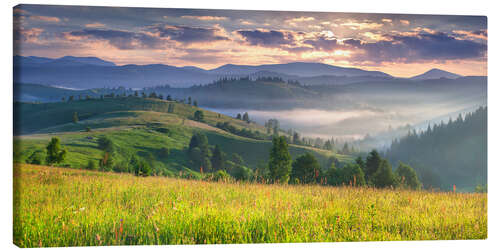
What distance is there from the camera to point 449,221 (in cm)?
820

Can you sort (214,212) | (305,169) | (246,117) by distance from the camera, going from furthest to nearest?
1. (246,117)
2. (305,169)
3. (214,212)

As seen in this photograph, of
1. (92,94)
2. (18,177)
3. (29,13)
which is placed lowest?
(18,177)

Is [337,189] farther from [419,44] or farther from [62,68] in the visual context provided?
[62,68]

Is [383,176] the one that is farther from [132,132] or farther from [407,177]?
[132,132]

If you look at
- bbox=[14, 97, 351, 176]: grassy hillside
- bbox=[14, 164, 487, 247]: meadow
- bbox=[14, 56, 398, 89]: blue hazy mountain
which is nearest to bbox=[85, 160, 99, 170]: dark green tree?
bbox=[14, 97, 351, 176]: grassy hillside

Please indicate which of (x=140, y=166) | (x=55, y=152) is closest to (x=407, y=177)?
(x=140, y=166)

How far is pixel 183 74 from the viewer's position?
1107cm

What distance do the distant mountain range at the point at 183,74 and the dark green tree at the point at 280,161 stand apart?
1.82 metres

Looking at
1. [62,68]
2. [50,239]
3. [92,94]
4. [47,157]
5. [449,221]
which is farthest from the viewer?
[92,94]

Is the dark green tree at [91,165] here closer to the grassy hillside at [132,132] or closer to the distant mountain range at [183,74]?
the grassy hillside at [132,132]

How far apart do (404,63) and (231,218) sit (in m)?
6.87

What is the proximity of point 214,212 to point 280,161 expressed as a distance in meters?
3.63

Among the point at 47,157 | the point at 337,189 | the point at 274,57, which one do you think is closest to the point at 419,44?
the point at 274,57

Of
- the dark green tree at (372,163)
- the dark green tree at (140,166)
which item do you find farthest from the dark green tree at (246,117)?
the dark green tree at (372,163)
